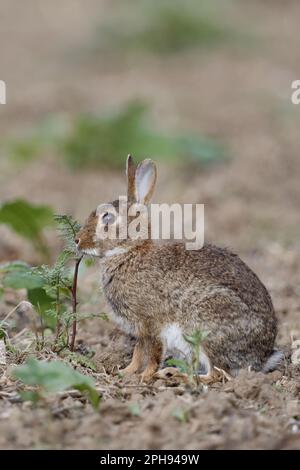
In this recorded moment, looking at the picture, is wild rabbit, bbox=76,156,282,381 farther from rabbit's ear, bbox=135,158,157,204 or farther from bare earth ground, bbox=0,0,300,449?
bare earth ground, bbox=0,0,300,449

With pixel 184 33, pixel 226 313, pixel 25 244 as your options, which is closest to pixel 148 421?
pixel 226 313

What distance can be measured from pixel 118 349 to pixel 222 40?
1331 centimetres

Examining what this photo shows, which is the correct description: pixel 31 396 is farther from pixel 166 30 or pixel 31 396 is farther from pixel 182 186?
pixel 166 30

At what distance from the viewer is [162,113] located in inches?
556

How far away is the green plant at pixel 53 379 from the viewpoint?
464 cm

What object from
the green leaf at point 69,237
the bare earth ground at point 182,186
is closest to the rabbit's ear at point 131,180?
the green leaf at point 69,237

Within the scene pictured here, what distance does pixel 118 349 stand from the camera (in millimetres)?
6223

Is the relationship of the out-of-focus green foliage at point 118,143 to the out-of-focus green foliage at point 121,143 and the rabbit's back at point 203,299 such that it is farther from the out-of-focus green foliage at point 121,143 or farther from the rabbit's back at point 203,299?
the rabbit's back at point 203,299

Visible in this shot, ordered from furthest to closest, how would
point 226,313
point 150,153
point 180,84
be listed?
point 180,84 → point 150,153 → point 226,313

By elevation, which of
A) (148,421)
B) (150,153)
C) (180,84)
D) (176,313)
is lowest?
(148,421)

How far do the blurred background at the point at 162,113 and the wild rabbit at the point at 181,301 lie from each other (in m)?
1.44

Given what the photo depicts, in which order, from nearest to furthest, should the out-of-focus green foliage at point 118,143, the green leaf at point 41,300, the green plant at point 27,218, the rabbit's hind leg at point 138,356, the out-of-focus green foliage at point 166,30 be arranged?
the rabbit's hind leg at point 138,356, the green leaf at point 41,300, the green plant at point 27,218, the out-of-focus green foliage at point 118,143, the out-of-focus green foliage at point 166,30

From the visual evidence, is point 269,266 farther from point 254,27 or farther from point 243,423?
point 254,27

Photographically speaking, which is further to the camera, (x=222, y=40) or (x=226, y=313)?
(x=222, y=40)
